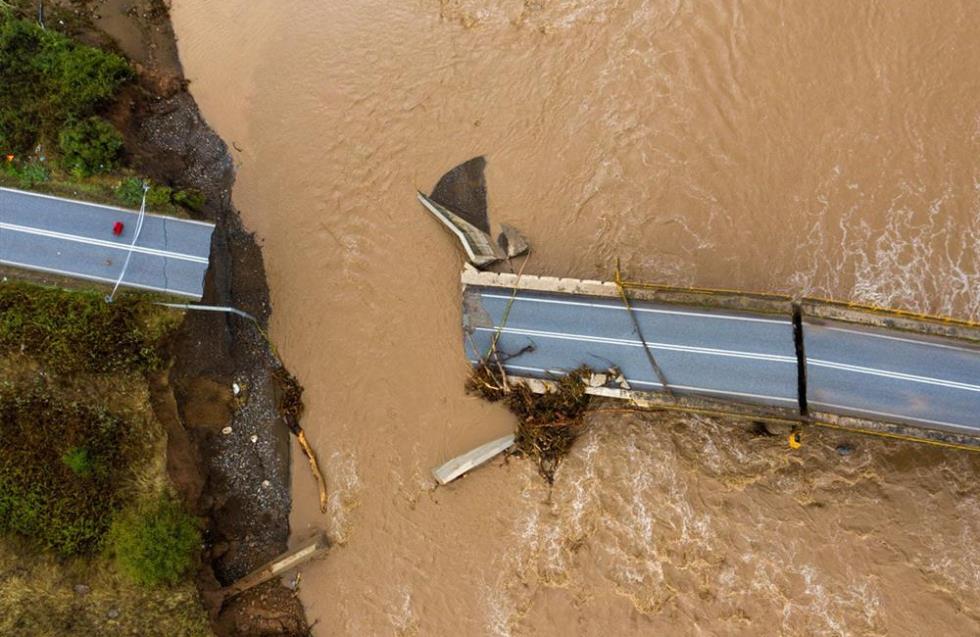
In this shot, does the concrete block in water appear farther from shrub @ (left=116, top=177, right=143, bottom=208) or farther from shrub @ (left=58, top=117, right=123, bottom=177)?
shrub @ (left=58, top=117, right=123, bottom=177)

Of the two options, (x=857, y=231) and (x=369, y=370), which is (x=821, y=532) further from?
(x=369, y=370)

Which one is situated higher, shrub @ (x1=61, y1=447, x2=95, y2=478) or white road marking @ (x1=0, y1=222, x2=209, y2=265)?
white road marking @ (x1=0, y1=222, x2=209, y2=265)

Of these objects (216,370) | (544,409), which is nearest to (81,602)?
(216,370)

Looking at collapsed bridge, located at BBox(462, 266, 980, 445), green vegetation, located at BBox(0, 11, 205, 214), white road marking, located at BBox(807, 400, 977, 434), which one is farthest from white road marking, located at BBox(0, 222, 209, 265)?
white road marking, located at BBox(807, 400, 977, 434)

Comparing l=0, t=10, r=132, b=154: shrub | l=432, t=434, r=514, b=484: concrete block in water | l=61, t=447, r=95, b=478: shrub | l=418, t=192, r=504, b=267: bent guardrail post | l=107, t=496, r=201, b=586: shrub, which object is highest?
l=0, t=10, r=132, b=154: shrub

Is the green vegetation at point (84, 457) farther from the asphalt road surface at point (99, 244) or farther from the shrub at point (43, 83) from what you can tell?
the asphalt road surface at point (99, 244)

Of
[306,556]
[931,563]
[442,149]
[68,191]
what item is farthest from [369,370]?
[931,563]
